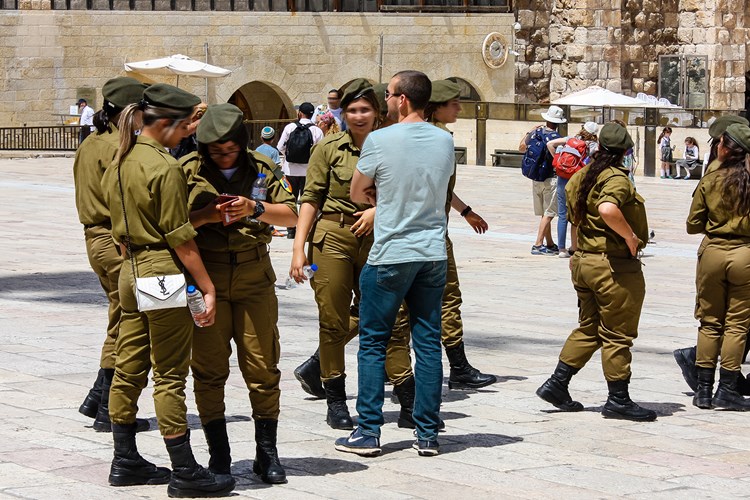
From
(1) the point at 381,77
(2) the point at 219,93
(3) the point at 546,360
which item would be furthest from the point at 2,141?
(3) the point at 546,360

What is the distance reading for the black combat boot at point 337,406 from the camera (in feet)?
24.0

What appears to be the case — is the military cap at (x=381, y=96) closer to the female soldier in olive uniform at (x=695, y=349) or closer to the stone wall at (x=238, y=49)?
the female soldier in olive uniform at (x=695, y=349)

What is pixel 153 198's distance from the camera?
581 cm

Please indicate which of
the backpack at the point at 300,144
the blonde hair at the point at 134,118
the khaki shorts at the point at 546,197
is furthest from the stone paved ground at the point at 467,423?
the backpack at the point at 300,144

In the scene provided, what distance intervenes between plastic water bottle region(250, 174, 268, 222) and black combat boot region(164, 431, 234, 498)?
1.05 meters

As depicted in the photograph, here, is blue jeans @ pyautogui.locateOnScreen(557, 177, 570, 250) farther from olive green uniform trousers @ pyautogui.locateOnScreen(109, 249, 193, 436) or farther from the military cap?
olive green uniform trousers @ pyautogui.locateOnScreen(109, 249, 193, 436)

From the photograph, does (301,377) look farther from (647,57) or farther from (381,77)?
(647,57)

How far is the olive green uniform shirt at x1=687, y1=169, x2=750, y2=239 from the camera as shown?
8.05 metres

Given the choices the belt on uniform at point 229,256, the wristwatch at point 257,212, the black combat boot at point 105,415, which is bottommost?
the black combat boot at point 105,415

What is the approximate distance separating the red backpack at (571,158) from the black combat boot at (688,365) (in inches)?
269

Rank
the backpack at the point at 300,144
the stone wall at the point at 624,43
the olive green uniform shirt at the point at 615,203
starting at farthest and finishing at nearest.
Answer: the stone wall at the point at 624,43
the backpack at the point at 300,144
the olive green uniform shirt at the point at 615,203

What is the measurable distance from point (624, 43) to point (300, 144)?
22.5 m

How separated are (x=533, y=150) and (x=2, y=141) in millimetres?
18486

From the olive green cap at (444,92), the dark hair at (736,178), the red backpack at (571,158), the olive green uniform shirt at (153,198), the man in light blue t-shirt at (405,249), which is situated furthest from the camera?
the red backpack at (571,158)
